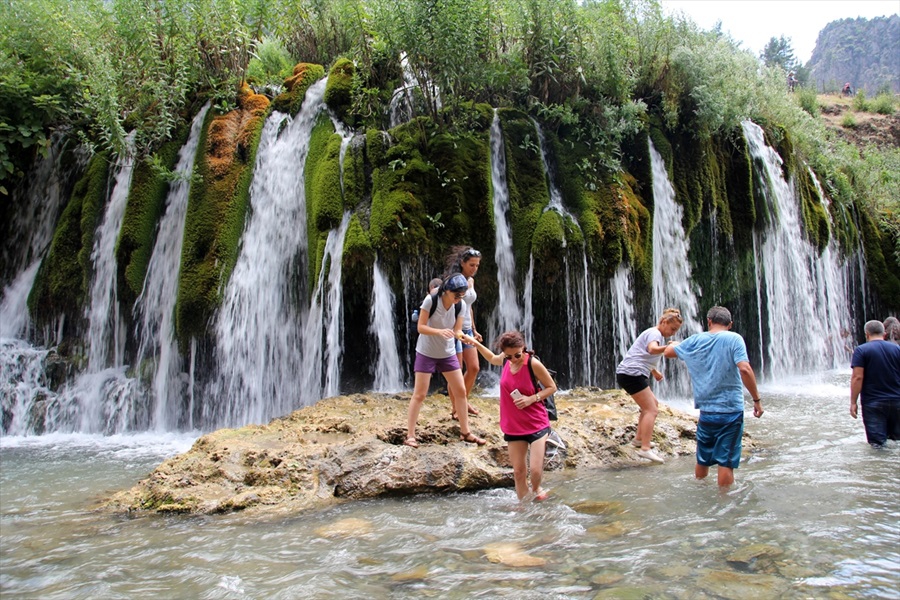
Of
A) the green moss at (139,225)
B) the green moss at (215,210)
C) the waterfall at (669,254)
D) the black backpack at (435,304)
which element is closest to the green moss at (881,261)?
the waterfall at (669,254)

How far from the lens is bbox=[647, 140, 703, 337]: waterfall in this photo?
12102 millimetres

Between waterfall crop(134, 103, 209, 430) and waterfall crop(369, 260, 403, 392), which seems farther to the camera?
waterfall crop(134, 103, 209, 430)

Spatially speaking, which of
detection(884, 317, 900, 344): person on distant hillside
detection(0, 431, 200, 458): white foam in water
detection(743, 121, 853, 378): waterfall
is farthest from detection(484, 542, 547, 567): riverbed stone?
detection(743, 121, 853, 378): waterfall

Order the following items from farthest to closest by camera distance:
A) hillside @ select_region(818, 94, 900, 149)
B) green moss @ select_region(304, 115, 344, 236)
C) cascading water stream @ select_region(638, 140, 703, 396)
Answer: hillside @ select_region(818, 94, 900, 149) → cascading water stream @ select_region(638, 140, 703, 396) → green moss @ select_region(304, 115, 344, 236)

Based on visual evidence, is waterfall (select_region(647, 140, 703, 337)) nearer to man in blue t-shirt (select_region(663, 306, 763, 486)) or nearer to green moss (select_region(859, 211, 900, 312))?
man in blue t-shirt (select_region(663, 306, 763, 486))

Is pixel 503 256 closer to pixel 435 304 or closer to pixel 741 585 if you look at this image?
pixel 435 304

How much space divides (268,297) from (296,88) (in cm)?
419

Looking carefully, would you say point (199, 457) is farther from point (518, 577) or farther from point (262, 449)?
point (518, 577)

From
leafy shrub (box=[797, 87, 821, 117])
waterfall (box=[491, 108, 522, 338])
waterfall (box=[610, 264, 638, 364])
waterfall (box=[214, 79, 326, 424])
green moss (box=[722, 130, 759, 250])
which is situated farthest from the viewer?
leafy shrub (box=[797, 87, 821, 117])

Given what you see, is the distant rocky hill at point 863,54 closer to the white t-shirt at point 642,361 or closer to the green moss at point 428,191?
the green moss at point 428,191

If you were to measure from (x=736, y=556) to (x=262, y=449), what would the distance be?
421 centimetres

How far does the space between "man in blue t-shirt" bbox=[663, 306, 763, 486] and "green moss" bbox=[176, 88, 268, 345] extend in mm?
7435

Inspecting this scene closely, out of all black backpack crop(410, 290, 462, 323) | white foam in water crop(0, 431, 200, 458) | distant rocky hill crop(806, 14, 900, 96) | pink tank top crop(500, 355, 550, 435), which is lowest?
white foam in water crop(0, 431, 200, 458)

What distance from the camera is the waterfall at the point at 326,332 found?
9.37 meters
